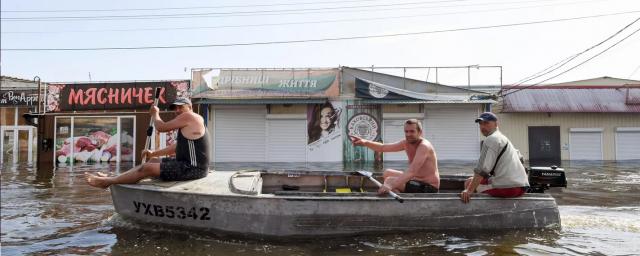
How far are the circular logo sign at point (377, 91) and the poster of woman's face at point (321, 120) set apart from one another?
5.62ft

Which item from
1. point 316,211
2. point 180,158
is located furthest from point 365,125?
point 316,211

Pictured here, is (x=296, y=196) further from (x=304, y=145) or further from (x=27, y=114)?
(x=27, y=114)

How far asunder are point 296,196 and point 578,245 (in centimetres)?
340

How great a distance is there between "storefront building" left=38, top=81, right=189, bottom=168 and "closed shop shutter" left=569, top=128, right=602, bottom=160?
18.3 meters

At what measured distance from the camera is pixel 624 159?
2186cm

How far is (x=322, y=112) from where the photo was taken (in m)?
20.9

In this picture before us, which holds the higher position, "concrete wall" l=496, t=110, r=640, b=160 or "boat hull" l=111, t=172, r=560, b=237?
"concrete wall" l=496, t=110, r=640, b=160

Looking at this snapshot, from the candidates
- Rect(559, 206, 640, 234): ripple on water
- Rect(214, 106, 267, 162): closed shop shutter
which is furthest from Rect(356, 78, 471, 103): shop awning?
Rect(559, 206, 640, 234): ripple on water

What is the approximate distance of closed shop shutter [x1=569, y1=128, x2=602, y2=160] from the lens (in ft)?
71.9

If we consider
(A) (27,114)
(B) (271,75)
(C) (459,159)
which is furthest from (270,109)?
(A) (27,114)

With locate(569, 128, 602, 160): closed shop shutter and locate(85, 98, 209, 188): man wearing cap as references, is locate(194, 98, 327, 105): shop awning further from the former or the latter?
locate(85, 98, 209, 188): man wearing cap

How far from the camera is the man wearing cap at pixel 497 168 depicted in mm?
5879

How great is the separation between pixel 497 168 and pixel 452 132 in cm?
1573

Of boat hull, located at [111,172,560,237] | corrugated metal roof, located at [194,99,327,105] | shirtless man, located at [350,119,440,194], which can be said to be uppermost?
corrugated metal roof, located at [194,99,327,105]
